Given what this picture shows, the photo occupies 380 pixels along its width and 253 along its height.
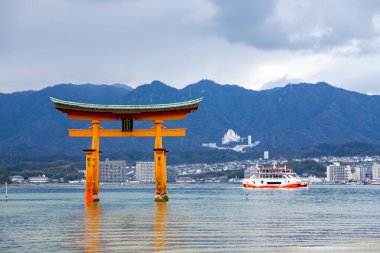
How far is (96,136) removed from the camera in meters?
61.1

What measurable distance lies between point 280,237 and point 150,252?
7520 mm

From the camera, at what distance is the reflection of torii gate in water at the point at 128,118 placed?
59281 millimetres

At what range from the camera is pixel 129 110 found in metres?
60.1

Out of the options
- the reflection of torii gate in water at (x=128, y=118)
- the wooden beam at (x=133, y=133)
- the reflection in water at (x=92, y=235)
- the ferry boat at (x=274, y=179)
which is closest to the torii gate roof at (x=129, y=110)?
the reflection of torii gate in water at (x=128, y=118)

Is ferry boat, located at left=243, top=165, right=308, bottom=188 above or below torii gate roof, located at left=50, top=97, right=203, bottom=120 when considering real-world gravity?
below

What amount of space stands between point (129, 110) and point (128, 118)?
49.4 inches

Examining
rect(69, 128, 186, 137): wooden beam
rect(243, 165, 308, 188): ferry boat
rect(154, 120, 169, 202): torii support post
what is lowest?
rect(243, 165, 308, 188): ferry boat

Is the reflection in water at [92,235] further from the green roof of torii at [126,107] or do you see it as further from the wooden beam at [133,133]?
the wooden beam at [133,133]

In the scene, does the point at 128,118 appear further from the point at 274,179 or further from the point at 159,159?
the point at 274,179

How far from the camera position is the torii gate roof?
59.2 m

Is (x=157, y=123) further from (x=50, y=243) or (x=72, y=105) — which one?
(x=50, y=243)

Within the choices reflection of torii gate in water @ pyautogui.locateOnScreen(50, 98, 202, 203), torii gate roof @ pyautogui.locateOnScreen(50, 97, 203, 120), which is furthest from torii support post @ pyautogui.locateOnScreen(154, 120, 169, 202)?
torii gate roof @ pyautogui.locateOnScreen(50, 97, 203, 120)

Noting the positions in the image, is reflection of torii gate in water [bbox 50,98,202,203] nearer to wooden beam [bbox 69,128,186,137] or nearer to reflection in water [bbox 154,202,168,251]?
wooden beam [bbox 69,128,186,137]

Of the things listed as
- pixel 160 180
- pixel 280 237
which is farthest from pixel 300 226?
pixel 160 180
